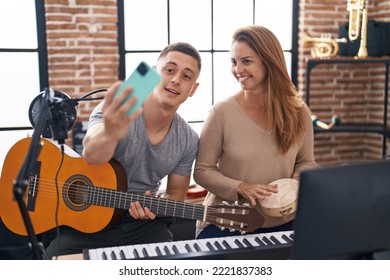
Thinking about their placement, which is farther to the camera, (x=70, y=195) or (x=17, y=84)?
(x=17, y=84)

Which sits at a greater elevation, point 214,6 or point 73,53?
point 214,6

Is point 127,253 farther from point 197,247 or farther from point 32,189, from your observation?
point 32,189

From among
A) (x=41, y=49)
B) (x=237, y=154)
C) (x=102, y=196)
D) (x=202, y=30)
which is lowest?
(x=102, y=196)

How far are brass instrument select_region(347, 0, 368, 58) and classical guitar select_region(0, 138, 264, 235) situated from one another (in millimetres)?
2888

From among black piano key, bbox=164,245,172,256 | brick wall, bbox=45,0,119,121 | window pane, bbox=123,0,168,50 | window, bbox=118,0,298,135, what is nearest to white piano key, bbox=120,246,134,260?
black piano key, bbox=164,245,172,256

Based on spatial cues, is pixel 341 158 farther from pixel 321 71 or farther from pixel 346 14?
pixel 346 14

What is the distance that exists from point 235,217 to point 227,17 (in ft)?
9.29

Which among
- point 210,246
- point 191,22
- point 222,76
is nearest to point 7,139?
point 191,22

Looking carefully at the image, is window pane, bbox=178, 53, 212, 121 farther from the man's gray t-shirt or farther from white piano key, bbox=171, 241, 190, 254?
white piano key, bbox=171, 241, 190, 254

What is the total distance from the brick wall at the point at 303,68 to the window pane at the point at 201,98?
793mm

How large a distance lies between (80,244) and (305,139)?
3.71 feet

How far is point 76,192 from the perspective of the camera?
196cm
